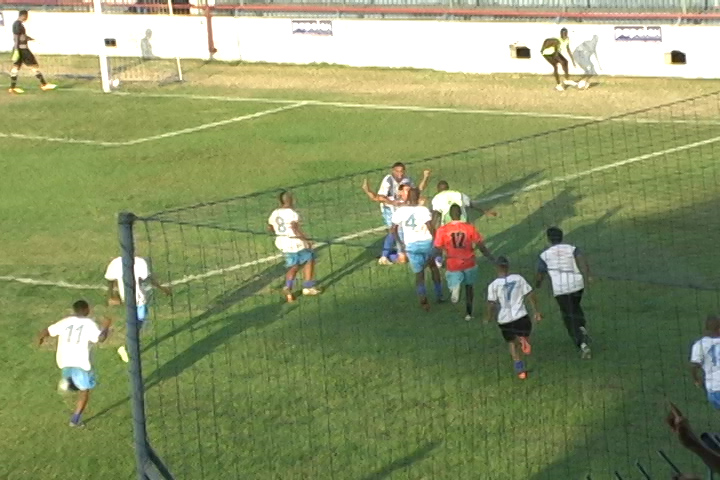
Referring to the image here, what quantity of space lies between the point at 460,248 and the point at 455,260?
184 mm

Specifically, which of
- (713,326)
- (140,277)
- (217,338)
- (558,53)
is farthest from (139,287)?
(558,53)

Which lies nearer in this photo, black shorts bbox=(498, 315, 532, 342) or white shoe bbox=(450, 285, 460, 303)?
black shorts bbox=(498, 315, 532, 342)

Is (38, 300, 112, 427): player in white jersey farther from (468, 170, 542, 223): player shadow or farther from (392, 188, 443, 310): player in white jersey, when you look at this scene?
(468, 170, 542, 223): player shadow

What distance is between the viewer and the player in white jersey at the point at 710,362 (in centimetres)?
1484

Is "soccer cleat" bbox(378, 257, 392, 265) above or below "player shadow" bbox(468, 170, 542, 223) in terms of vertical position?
below

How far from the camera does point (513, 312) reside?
1691cm

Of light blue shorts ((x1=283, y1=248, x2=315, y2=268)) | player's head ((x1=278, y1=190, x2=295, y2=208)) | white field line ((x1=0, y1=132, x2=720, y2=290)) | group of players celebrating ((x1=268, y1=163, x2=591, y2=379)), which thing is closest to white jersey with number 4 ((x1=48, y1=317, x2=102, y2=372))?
group of players celebrating ((x1=268, y1=163, x2=591, y2=379))

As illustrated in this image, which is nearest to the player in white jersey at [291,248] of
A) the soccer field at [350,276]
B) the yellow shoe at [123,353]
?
the soccer field at [350,276]

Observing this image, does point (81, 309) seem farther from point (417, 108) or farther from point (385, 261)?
point (417, 108)

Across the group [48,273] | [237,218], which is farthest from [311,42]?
[48,273]

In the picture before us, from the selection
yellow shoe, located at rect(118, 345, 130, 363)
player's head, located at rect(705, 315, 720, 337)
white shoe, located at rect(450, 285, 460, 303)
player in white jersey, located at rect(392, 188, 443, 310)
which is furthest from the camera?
player in white jersey, located at rect(392, 188, 443, 310)

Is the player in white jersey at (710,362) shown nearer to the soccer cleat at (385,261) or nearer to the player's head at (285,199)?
the player's head at (285,199)

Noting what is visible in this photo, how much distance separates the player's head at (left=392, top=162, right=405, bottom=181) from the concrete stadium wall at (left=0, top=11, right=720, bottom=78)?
12974mm

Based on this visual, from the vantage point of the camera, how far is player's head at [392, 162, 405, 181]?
21.2 metres
